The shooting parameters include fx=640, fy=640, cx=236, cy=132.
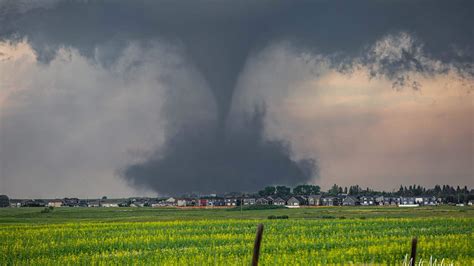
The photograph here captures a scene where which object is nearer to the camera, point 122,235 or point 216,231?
point 122,235

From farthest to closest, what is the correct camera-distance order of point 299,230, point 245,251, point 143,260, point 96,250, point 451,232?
point 299,230, point 451,232, point 96,250, point 245,251, point 143,260

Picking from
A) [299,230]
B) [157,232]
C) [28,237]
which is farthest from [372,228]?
[28,237]

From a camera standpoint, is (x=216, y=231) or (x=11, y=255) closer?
(x=11, y=255)

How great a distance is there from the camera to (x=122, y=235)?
1758 inches

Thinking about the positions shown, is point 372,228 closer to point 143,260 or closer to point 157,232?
point 157,232

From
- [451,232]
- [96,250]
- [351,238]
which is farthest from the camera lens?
[451,232]

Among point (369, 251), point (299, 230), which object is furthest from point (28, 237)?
point (369, 251)

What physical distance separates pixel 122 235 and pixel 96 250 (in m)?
10.0

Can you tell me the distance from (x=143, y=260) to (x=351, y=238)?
1541 centimetres

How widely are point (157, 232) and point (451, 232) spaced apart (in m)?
20.7

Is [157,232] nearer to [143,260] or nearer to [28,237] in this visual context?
[28,237]

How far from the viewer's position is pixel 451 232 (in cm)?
4338

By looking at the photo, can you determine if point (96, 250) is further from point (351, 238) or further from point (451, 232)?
point (451, 232)

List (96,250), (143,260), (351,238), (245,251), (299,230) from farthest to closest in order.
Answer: (299,230)
(351,238)
(96,250)
(245,251)
(143,260)
